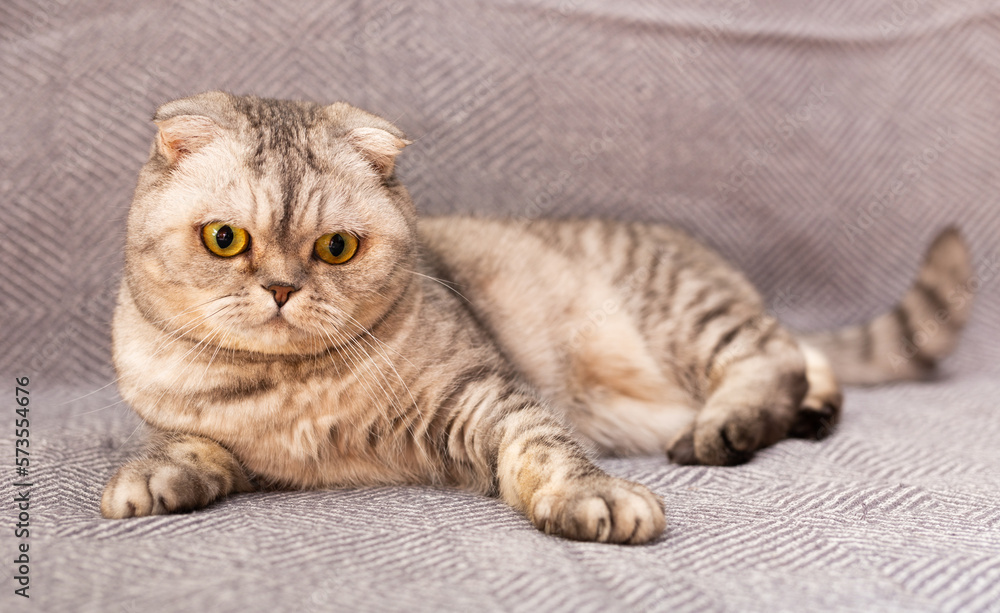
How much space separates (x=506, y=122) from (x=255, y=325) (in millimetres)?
986

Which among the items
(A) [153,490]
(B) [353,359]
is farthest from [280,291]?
(A) [153,490]

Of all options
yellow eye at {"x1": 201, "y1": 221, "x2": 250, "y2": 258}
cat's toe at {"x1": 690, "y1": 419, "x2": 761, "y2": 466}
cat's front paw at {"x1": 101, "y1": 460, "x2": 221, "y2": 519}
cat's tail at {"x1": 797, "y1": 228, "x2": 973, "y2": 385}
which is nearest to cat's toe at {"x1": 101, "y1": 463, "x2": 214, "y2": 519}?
cat's front paw at {"x1": 101, "y1": 460, "x2": 221, "y2": 519}

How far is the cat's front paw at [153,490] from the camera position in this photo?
1.02 m

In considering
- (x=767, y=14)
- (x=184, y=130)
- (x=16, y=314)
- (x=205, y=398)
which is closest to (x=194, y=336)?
(x=205, y=398)

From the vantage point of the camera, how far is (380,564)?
879mm

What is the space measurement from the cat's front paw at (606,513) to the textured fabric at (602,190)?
0.03 m

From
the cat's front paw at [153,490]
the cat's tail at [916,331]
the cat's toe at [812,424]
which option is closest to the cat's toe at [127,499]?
the cat's front paw at [153,490]

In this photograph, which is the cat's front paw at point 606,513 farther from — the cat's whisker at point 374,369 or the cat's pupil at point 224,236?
the cat's pupil at point 224,236

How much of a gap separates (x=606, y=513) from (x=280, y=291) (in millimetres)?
496

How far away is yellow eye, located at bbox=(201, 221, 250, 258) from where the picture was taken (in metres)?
1.06

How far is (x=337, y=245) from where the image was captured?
1.12 metres

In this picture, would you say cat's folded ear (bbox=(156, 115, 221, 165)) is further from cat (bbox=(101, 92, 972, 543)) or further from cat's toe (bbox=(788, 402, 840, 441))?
cat's toe (bbox=(788, 402, 840, 441))

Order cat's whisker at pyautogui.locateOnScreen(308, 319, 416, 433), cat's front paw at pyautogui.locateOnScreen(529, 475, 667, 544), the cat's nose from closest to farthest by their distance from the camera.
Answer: cat's front paw at pyautogui.locateOnScreen(529, 475, 667, 544) → the cat's nose → cat's whisker at pyautogui.locateOnScreen(308, 319, 416, 433)
